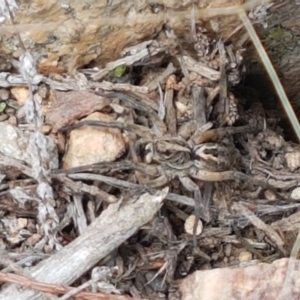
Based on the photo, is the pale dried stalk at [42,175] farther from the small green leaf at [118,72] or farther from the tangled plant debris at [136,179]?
the small green leaf at [118,72]

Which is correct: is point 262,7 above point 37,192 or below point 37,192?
above

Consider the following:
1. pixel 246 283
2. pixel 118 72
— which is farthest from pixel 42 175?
pixel 246 283

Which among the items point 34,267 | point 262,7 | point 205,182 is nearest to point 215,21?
point 262,7

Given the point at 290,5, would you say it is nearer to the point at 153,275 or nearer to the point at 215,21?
the point at 215,21

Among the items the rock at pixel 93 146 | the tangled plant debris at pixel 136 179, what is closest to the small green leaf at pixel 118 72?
the tangled plant debris at pixel 136 179

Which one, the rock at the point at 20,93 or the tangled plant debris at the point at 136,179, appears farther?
the rock at the point at 20,93

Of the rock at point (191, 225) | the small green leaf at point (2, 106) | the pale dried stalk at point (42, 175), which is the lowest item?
the rock at point (191, 225)

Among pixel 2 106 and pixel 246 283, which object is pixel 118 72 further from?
pixel 246 283
